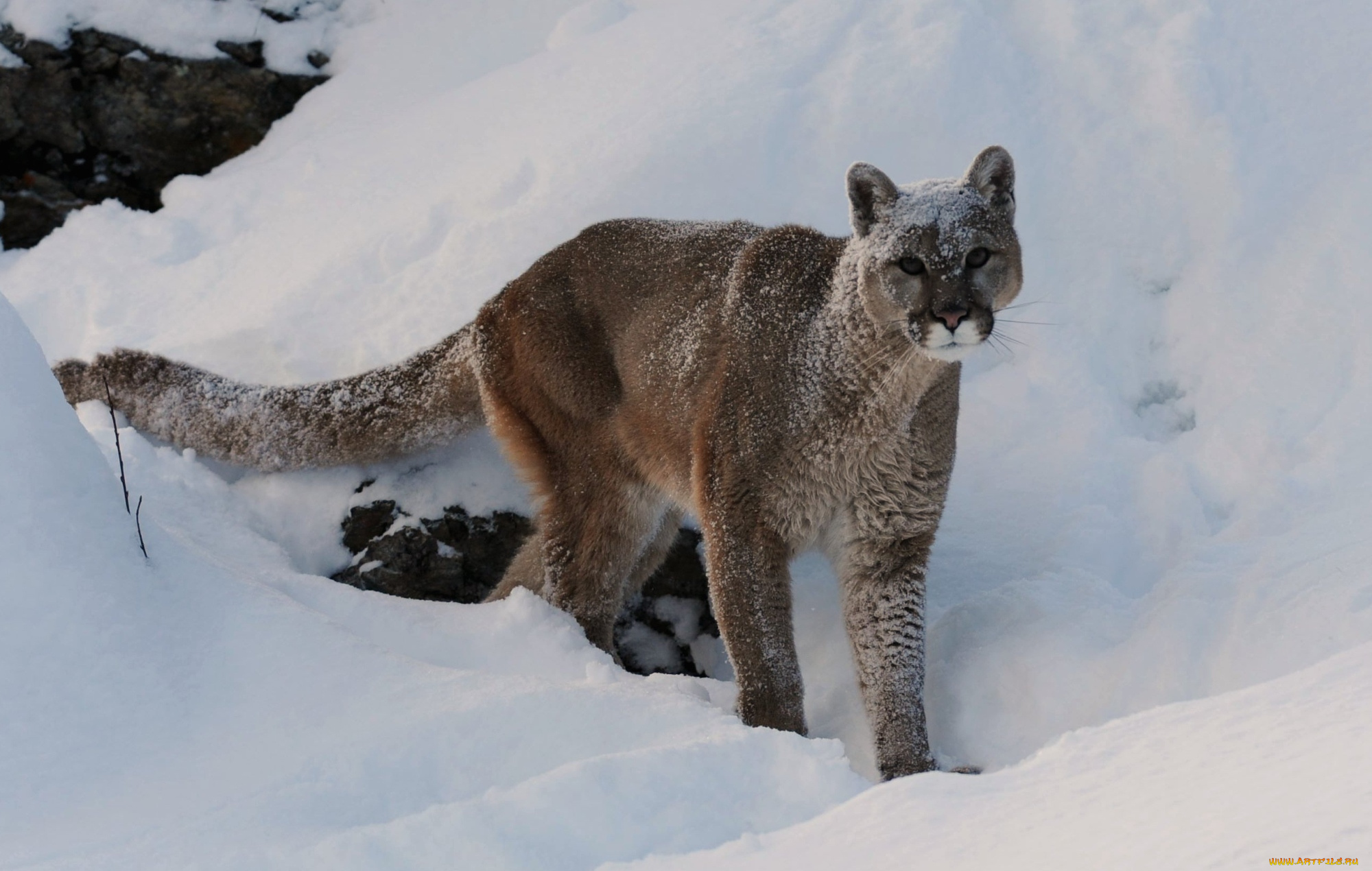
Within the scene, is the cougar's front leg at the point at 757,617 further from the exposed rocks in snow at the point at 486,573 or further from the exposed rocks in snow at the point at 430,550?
the exposed rocks in snow at the point at 430,550

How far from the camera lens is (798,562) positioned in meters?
5.68

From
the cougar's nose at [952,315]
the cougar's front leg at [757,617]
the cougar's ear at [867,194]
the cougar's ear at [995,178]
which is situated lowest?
the cougar's front leg at [757,617]

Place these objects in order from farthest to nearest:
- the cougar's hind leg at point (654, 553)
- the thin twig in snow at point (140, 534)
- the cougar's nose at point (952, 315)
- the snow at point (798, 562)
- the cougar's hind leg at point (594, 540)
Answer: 1. the cougar's hind leg at point (654, 553)
2. the cougar's hind leg at point (594, 540)
3. the cougar's nose at point (952, 315)
4. the thin twig in snow at point (140, 534)
5. the snow at point (798, 562)

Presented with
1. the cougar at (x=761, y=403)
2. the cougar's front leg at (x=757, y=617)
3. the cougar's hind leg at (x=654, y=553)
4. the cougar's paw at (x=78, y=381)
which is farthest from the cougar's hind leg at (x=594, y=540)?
the cougar's paw at (x=78, y=381)

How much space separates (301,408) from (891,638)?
9.02ft

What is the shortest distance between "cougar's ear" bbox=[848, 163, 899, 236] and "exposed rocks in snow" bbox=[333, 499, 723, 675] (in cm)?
188

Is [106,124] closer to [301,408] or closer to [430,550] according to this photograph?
[301,408]

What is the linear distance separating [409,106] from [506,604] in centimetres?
366

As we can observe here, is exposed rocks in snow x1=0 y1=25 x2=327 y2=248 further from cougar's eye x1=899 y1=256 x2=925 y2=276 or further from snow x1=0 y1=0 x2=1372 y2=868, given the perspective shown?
cougar's eye x1=899 y1=256 x2=925 y2=276

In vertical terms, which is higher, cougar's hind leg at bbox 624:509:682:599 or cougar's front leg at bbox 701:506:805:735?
cougar's hind leg at bbox 624:509:682:599

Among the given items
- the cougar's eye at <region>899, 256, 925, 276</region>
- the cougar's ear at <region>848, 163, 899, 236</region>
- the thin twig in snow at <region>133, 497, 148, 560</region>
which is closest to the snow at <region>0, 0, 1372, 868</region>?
the thin twig in snow at <region>133, 497, 148, 560</region>

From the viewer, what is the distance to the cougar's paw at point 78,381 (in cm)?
591

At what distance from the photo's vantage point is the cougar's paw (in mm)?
5914

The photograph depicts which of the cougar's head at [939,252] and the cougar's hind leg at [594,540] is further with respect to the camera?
the cougar's hind leg at [594,540]
